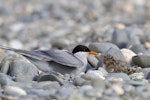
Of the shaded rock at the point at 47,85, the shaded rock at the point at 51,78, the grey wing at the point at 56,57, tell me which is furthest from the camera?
the grey wing at the point at 56,57

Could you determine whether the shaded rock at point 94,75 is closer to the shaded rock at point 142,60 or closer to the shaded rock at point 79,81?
the shaded rock at point 79,81

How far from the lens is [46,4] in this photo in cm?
1512

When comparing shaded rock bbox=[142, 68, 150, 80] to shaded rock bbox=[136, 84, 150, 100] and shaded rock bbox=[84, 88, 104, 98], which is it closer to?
shaded rock bbox=[136, 84, 150, 100]

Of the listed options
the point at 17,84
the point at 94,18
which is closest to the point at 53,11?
the point at 94,18

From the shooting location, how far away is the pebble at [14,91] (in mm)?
3631

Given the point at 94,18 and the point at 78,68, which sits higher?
the point at 94,18

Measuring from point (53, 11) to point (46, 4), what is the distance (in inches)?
51.0

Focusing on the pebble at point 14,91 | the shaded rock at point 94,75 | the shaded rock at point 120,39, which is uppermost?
the shaded rock at point 120,39

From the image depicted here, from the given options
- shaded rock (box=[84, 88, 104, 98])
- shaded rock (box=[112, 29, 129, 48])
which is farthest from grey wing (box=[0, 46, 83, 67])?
shaded rock (box=[112, 29, 129, 48])

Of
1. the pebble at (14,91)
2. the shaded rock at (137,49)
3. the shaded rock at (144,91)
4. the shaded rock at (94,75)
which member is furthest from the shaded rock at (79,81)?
the shaded rock at (137,49)

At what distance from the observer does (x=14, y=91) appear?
11.9ft

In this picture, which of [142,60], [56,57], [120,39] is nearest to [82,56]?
[56,57]

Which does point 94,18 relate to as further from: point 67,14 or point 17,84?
point 17,84

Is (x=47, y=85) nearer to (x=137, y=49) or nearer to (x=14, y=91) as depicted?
(x=14, y=91)
